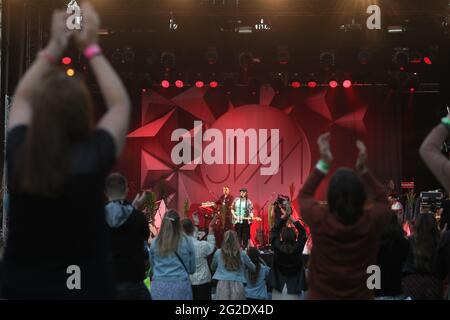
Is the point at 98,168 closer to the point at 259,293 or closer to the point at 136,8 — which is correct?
the point at 259,293

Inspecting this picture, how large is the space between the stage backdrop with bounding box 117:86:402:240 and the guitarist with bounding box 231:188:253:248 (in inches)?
81.4

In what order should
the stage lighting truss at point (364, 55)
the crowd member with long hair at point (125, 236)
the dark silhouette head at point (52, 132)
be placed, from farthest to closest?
1. the stage lighting truss at point (364, 55)
2. the crowd member with long hair at point (125, 236)
3. the dark silhouette head at point (52, 132)

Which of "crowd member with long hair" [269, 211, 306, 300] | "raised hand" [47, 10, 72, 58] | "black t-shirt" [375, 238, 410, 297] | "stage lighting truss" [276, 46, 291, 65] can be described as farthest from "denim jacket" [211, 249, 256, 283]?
"stage lighting truss" [276, 46, 291, 65]

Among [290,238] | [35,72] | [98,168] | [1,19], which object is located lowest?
[290,238]

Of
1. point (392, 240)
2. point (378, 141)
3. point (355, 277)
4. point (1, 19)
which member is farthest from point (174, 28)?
point (355, 277)

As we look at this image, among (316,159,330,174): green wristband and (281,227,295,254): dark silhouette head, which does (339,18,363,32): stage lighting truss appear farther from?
(316,159,330,174): green wristband

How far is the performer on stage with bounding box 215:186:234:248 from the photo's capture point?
51.2 feet

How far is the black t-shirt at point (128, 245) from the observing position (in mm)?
4051

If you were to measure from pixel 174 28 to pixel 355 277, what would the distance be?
11.1 metres

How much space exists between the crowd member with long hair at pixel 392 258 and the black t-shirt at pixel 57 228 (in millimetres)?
3685

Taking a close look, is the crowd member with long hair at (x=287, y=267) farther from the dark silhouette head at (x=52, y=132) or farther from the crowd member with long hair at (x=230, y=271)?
the dark silhouette head at (x=52, y=132)

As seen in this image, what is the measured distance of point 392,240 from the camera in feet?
17.1

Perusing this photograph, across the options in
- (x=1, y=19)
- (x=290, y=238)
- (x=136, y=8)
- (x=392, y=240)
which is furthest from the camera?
(x=136, y=8)

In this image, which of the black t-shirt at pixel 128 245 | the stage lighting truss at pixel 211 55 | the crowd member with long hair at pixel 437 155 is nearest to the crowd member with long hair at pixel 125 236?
the black t-shirt at pixel 128 245
